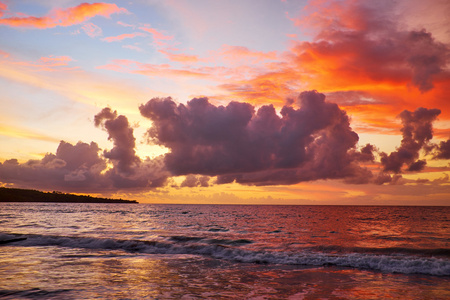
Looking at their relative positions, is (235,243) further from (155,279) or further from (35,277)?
(35,277)

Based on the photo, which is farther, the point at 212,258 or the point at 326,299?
the point at 212,258

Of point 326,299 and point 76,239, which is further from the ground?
point 326,299

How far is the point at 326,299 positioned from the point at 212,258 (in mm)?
13469

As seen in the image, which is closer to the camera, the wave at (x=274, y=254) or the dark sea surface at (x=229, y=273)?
the dark sea surface at (x=229, y=273)

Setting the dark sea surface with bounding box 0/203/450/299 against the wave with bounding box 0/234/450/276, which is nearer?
the dark sea surface with bounding box 0/203/450/299

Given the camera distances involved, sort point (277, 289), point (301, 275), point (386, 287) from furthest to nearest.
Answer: point (301, 275), point (386, 287), point (277, 289)

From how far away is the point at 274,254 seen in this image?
24.9m

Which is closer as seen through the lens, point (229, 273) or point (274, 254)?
point (229, 273)

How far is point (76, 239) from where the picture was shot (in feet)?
108

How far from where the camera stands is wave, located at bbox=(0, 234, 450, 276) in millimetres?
20594

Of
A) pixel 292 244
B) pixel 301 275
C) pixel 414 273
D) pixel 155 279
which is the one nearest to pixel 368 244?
pixel 292 244

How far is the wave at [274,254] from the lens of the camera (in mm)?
20594

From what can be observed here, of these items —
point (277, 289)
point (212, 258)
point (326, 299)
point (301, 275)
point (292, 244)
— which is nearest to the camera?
point (326, 299)

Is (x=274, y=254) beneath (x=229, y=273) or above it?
beneath
